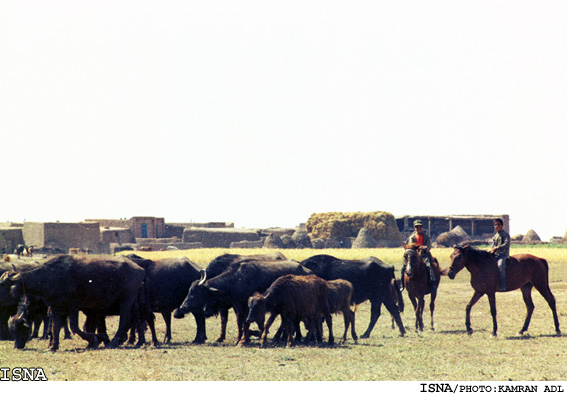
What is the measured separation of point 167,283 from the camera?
16.4m

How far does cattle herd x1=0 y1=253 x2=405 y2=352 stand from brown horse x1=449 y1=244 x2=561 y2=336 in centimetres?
199

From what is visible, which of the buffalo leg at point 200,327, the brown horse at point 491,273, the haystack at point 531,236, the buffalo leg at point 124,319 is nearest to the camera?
the buffalo leg at point 124,319

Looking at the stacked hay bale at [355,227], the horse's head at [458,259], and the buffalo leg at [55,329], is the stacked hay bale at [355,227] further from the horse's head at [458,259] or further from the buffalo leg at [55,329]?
the buffalo leg at [55,329]

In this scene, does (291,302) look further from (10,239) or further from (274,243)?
(274,243)

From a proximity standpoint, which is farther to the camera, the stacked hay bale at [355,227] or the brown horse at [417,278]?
the stacked hay bale at [355,227]

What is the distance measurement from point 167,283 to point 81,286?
110 inches

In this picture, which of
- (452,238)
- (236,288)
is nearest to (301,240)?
(452,238)

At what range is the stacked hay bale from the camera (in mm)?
67125

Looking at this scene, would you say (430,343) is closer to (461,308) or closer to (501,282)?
(501,282)

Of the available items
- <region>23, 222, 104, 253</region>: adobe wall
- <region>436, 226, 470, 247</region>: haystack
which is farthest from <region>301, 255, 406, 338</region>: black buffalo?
<region>436, 226, 470, 247</region>: haystack

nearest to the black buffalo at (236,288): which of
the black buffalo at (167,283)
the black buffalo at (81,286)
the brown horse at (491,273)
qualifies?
the black buffalo at (167,283)

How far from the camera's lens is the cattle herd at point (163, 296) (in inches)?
551

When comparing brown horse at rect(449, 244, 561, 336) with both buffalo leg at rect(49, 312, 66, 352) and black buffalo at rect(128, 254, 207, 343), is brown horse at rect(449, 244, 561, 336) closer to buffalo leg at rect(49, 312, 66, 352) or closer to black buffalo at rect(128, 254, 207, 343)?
black buffalo at rect(128, 254, 207, 343)

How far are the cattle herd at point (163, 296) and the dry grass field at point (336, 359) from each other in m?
0.58
